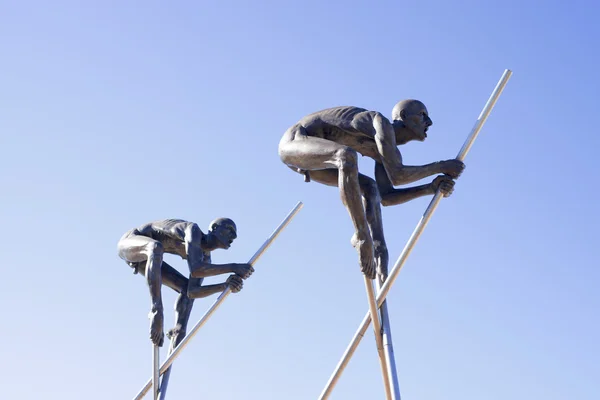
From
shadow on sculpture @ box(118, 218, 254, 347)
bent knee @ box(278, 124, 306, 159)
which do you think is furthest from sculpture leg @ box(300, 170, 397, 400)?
shadow on sculpture @ box(118, 218, 254, 347)

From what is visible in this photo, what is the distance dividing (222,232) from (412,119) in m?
4.05

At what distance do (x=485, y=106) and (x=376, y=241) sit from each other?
76.5 inches

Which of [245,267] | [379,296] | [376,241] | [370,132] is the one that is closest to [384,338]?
[379,296]

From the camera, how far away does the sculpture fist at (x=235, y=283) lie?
14.5 meters

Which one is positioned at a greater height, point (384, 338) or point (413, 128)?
point (413, 128)

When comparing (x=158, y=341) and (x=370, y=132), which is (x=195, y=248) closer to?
(x=158, y=341)

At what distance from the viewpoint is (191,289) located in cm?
1498

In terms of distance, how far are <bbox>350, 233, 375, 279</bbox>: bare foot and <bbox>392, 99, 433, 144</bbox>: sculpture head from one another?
1.68 m

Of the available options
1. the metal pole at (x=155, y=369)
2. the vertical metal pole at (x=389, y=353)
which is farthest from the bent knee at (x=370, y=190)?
the metal pole at (x=155, y=369)

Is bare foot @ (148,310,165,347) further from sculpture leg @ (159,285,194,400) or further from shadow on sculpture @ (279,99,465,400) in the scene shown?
shadow on sculpture @ (279,99,465,400)

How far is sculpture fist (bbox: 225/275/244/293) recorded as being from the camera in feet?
47.6

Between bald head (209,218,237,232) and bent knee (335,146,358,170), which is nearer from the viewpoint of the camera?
bent knee (335,146,358,170)

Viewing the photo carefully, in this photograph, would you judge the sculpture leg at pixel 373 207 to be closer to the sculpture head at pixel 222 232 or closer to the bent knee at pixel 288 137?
the bent knee at pixel 288 137

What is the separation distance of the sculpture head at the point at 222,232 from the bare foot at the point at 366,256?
437 cm
